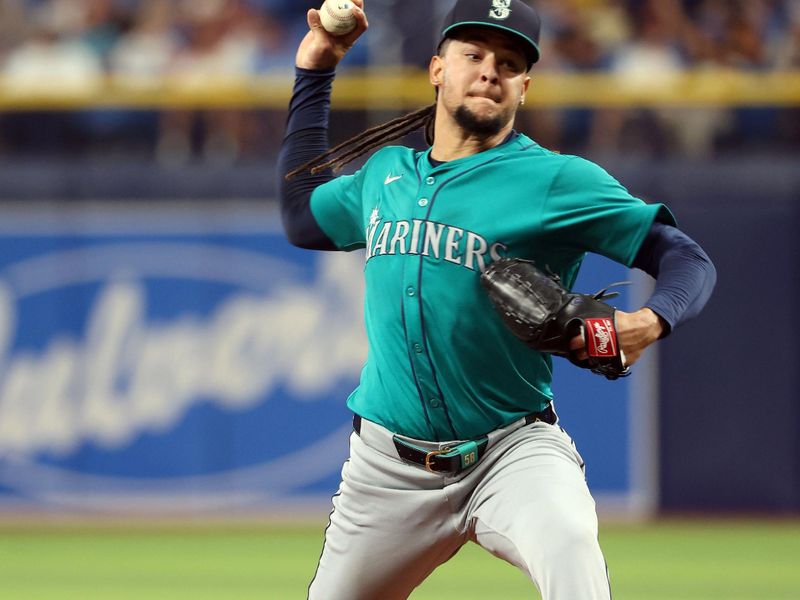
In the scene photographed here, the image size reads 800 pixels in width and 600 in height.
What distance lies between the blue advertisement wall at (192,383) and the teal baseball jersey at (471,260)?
17.8 feet

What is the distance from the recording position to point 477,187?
371cm

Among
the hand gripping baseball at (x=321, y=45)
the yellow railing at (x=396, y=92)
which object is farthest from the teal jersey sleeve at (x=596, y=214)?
the yellow railing at (x=396, y=92)

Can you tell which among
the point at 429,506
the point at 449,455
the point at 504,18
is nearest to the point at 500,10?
the point at 504,18

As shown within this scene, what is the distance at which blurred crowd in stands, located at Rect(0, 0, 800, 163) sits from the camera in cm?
973

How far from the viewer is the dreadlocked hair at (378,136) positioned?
164 inches

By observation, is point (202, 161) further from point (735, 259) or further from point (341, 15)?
point (341, 15)

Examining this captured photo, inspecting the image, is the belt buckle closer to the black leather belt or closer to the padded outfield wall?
the black leather belt

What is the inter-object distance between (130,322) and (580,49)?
385 centimetres

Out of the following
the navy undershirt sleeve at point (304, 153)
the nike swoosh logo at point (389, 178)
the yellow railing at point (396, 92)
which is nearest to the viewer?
the nike swoosh logo at point (389, 178)

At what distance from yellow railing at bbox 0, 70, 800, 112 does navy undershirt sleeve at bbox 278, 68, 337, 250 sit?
522 centimetres

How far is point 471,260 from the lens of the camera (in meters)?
3.65

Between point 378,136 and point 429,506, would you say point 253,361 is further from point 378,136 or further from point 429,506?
point 429,506

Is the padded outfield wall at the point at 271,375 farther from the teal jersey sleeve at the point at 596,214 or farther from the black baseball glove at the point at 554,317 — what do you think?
the black baseball glove at the point at 554,317

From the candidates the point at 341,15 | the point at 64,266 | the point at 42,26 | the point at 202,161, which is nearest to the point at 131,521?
the point at 64,266
